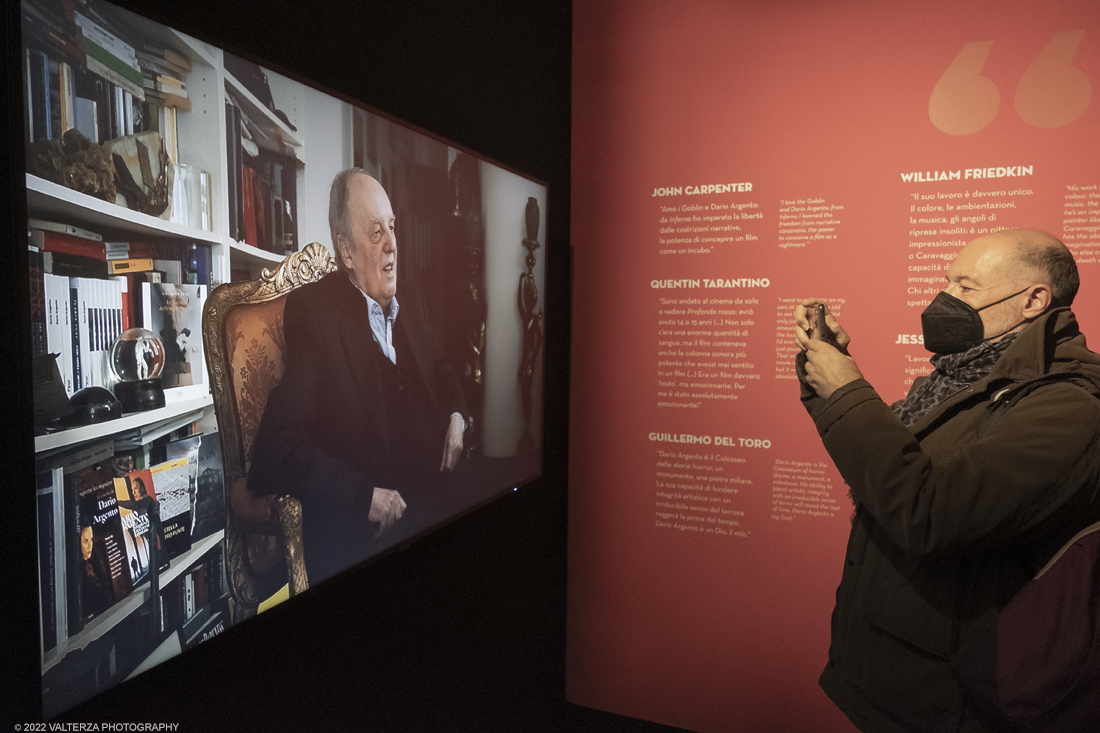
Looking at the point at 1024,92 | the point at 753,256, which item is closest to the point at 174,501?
the point at 753,256

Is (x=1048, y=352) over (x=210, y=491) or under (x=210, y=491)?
over

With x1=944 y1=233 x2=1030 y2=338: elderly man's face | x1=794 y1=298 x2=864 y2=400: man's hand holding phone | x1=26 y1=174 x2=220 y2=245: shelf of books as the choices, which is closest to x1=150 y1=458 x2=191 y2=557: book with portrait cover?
x1=26 y1=174 x2=220 y2=245: shelf of books

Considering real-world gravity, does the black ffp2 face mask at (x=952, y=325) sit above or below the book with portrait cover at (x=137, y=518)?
above

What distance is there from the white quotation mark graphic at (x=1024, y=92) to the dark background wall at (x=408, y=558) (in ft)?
5.00

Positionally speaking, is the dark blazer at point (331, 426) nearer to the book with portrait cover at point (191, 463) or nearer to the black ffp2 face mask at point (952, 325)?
the book with portrait cover at point (191, 463)

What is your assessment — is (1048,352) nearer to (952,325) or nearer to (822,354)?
(952,325)

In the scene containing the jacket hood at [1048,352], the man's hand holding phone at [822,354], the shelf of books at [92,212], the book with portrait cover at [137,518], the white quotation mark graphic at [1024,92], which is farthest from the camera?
the white quotation mark graphic at [1024,92]

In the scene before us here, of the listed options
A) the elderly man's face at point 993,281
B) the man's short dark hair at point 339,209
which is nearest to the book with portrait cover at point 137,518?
the man's short dark hair at point 339,209

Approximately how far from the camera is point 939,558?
137cm

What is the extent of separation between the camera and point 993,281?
1.45 metres

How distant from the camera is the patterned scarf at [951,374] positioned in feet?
4.75

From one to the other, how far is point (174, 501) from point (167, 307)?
0.33 meters

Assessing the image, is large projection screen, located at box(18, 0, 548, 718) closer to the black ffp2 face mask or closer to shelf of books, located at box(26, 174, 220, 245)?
shelf of books, located at box(26, 174, 220, 245)

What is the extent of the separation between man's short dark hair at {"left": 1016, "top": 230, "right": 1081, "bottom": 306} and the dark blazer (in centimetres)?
150
